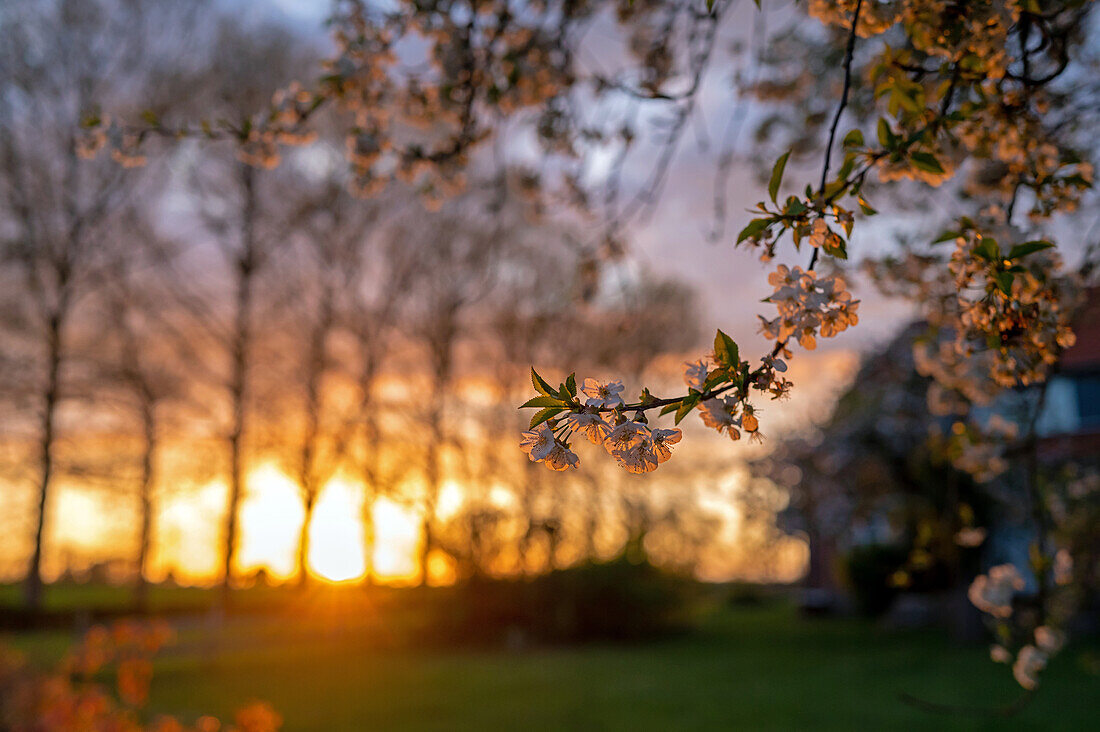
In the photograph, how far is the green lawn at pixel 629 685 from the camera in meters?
6.53

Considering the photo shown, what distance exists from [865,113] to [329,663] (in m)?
9.36

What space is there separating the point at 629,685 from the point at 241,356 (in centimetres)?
712

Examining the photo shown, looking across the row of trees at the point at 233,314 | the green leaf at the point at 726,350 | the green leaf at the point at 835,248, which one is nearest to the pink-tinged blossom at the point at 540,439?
the green leaf at the point at 726,350

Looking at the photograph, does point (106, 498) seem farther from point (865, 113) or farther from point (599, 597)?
point (865, 113)

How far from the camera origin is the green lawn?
21.4ft

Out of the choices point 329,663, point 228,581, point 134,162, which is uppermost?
point 134,162

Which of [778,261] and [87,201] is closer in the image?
[778,261]

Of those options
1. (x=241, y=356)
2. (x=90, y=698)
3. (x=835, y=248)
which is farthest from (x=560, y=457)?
(x=241, y=356)

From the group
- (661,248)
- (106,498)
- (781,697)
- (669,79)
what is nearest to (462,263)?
(106,498)

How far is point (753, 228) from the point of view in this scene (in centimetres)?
130

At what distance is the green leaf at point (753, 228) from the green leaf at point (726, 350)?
0.27 meters

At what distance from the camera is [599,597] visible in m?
12.6

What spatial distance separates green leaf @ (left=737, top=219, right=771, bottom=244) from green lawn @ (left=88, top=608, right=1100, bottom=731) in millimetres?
5450

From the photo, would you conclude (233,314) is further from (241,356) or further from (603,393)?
(603,393)
